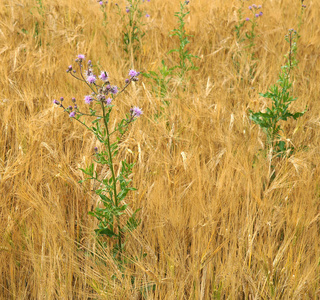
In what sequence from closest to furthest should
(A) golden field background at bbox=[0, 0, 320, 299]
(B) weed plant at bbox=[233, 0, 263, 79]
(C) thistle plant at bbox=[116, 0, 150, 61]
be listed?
(A) golden field background at bbox=[0, 0, 320, 299]
(B) weed plant at bbox=[233, 0, 263, 79]
(C) thistle plant at bbox=[116, 0, 150, 61]

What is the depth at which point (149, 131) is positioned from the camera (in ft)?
6.47

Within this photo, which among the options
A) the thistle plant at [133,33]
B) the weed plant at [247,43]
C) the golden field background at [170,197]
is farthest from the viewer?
the thistle plant at [133,33]

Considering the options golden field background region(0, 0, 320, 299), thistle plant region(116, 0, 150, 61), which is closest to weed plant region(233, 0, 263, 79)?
golden field background region(0, 0, 320, 299)

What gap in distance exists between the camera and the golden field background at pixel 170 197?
1203 mm

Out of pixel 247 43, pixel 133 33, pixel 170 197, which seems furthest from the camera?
pixel 247 43

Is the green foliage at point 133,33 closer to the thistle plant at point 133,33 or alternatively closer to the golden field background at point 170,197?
the thistle plant at point 133,33

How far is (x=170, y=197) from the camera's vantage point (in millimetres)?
1513

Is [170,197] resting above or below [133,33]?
below

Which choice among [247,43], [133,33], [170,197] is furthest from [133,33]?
[170,197]

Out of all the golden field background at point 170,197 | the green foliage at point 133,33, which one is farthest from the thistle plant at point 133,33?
the golden field background at point 170,197

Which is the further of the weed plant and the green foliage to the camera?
the green foliage

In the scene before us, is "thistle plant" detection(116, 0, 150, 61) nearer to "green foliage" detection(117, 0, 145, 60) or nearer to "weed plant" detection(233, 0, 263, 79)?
"green foliage" detection(117, 0, 145, 60)

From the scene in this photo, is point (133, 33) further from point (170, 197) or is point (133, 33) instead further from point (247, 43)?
point (170, 197)

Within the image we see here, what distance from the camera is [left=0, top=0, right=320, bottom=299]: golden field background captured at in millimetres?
1203
